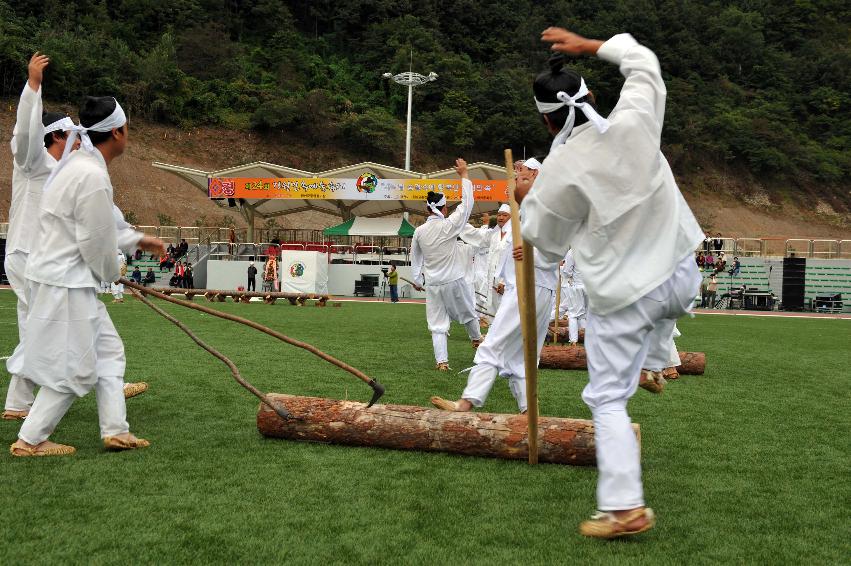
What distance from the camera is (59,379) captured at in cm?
428

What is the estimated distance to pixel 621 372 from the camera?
3.38m

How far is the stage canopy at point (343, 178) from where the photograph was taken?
32375 millimetres

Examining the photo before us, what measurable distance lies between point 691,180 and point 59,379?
72.1 metres

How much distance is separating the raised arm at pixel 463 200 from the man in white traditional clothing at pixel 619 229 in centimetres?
248

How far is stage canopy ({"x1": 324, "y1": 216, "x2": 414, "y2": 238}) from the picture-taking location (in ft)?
107

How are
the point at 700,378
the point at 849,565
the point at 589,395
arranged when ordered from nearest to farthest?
the point at 849,565 → the point at 589,395 → the point at 700,378

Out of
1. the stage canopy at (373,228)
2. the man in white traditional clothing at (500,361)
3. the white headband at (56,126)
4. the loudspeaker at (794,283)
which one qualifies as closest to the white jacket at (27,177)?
the white headband at (56,126)

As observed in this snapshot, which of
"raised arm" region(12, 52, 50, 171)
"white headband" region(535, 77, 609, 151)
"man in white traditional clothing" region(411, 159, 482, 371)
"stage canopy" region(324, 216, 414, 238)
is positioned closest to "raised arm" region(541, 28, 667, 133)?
"white headband" region(535, 77, 609, 151)

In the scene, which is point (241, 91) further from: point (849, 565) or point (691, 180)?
point (849, 565)

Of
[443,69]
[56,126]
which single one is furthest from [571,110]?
[443,69]

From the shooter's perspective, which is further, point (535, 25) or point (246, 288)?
point (535, 25)

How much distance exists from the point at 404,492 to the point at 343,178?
2965cm

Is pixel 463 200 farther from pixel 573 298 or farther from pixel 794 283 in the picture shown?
pixel 794 283

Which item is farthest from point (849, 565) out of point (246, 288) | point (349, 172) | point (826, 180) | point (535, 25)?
point (535, 25)
